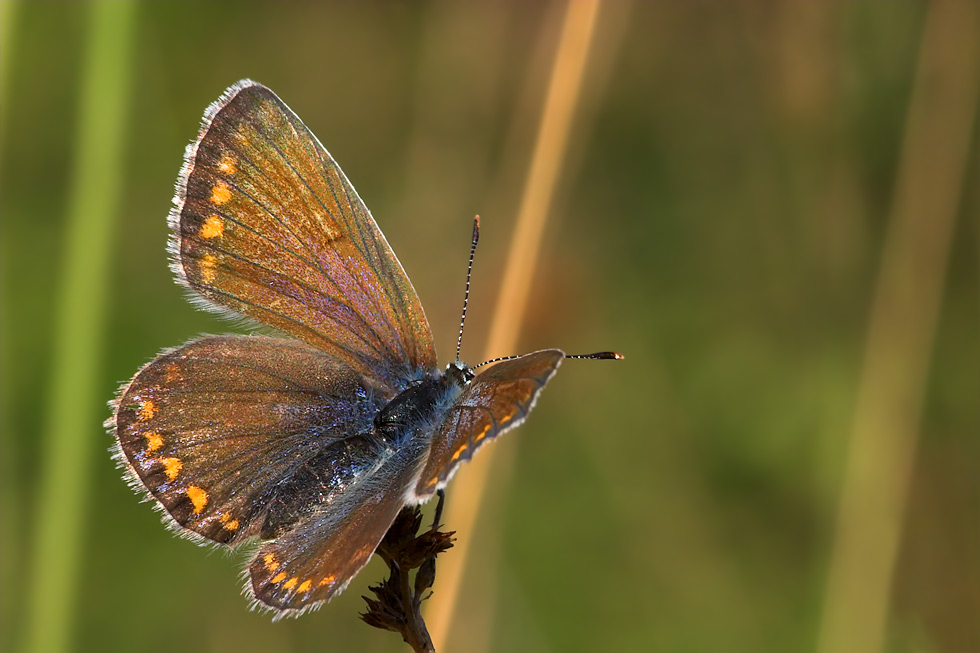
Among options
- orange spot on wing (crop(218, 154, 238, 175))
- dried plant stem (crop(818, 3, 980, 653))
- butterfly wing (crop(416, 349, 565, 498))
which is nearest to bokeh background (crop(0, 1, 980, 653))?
dried plant stem (crop(818, 3, 980, 653))

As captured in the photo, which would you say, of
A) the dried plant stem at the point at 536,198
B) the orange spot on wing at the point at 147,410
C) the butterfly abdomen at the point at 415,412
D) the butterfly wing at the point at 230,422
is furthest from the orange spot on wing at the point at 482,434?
the orange spot on wing at the point at 147,410

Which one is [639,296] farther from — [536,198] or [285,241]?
[285,241]

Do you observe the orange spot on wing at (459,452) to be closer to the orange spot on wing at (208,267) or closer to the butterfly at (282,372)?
the butterfly at (282,372)

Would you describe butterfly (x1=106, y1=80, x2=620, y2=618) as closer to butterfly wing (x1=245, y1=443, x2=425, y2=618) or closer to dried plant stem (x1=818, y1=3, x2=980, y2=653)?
butterfly wing (x1=245, y1=443, x2=425, y2=618)

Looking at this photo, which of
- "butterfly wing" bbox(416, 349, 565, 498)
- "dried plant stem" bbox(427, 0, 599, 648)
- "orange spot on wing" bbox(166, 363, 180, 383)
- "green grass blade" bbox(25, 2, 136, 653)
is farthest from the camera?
"dried plant stem" bbox(427, 0, 599, 648)

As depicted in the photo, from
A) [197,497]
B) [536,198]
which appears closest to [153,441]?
[197,497]

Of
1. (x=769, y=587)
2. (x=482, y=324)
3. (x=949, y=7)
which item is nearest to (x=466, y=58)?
(x=482, y=324)
